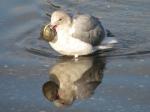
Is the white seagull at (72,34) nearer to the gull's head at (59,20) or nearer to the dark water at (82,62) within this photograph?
the gull's head at (59,20)

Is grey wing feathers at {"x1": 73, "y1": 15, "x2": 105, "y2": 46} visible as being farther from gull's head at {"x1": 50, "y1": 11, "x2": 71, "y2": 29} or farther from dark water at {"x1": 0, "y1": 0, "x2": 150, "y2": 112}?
dark water at {"x1": 0, "y1": 0, "x2": 150, "y2": 112}

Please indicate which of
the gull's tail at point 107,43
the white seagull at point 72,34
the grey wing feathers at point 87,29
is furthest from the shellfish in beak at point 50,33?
the gull's tail at point 107,43

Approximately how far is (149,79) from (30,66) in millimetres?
1590

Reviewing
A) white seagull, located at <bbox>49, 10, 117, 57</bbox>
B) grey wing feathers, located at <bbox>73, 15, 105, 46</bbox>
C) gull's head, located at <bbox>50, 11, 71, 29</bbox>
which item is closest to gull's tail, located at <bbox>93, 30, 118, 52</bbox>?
grey wing feathers, located at <bbox>73, 15, 105, 46</bbox>

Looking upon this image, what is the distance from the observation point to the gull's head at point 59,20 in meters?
9.00

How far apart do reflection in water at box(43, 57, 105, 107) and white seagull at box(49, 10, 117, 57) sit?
0.56 ft

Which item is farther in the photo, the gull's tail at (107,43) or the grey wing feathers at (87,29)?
the gull's tail at (107,43)

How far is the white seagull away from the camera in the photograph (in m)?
9.00

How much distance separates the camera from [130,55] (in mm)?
9312

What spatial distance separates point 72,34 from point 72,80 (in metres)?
0.84

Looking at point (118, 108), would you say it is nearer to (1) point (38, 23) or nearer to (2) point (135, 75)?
(2) point (135, 75)

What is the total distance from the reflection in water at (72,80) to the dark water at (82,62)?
1cm

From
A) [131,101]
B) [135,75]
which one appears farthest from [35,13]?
[131,101]

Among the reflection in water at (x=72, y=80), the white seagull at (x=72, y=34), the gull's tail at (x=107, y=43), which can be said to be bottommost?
the reflection in water at (x=72, y=80)
